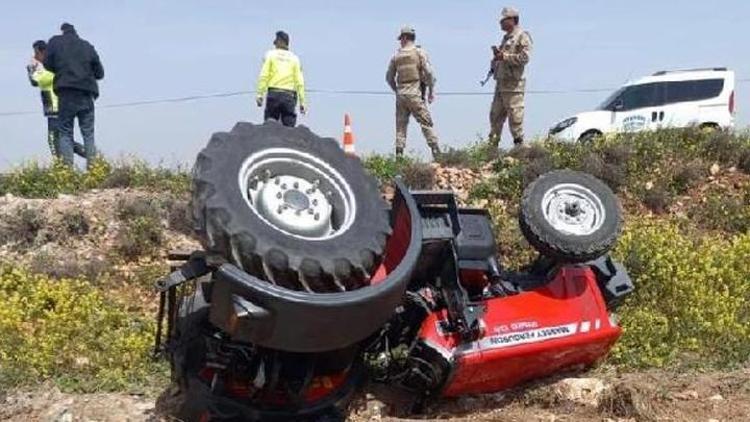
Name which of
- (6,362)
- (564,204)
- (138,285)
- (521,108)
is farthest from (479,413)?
(521,108)

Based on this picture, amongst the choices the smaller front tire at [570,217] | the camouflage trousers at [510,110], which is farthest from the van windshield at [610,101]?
the smaller front tire at [570,217]

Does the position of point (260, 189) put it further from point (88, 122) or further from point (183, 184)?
point (88, 122)

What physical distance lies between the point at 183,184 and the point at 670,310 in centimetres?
462

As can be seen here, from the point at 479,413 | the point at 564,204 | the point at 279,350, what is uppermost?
the point at 564,204

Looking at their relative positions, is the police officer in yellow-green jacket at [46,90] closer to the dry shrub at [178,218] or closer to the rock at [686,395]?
the dry shrub at [178,218]

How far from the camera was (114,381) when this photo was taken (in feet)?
17.6

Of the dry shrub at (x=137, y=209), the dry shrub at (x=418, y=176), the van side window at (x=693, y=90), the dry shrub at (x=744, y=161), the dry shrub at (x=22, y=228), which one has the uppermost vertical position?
the van side window at (x=693, y=90)

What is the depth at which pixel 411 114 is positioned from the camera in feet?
38.2

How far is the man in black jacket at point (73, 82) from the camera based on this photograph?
10.1m

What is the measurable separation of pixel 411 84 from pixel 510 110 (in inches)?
47.2

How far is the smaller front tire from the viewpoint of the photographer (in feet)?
16.5

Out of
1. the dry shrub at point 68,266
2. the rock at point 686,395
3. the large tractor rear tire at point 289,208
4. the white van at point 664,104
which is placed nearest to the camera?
the large tractor rear tire at point 289,208

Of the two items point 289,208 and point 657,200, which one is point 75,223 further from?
point 657,200

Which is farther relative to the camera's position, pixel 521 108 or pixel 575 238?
pixel 521 108
